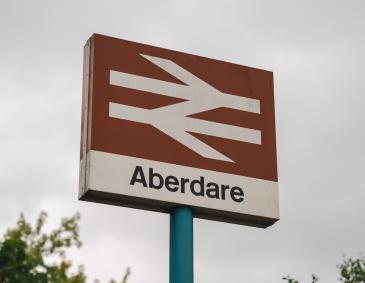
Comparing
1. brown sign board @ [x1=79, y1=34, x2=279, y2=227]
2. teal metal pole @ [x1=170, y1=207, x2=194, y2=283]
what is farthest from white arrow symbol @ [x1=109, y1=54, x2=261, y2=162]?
teal metal pole @ [x1=170, y1=207, x2=194, y2=283]

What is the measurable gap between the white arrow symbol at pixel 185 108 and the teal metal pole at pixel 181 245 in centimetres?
148

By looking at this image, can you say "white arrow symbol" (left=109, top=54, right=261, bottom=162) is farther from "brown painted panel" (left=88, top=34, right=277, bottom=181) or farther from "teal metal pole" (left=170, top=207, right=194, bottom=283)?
"teal metal pole" (left=170, top=207, right=194, bottom=283)

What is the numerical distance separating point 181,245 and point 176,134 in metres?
2.42

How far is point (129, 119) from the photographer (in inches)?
794

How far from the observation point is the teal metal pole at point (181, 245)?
19.1 meters

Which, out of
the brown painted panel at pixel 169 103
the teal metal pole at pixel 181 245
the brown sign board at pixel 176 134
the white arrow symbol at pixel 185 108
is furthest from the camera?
the white arrow symbol at pixel 185 108

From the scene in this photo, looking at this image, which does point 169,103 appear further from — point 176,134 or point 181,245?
point 181,245

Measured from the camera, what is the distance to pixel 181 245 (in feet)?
63.6

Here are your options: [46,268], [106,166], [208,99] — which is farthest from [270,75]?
[46,268]

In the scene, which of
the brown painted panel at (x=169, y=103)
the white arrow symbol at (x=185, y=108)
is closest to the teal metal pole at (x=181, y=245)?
the brown painted panel at (x=169, y=103)

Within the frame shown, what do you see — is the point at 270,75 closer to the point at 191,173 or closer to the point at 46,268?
the point at 191,173

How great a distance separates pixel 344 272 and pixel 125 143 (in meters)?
5.09

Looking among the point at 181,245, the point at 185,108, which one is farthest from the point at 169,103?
the point at 181,245

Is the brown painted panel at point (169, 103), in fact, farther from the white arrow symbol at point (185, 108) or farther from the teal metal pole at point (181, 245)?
the teal metal pole at point (181, 245)
